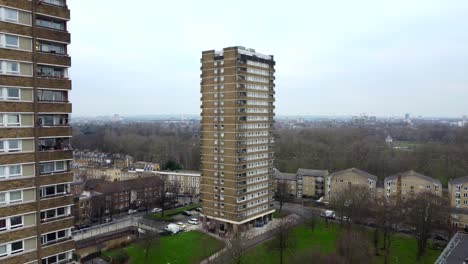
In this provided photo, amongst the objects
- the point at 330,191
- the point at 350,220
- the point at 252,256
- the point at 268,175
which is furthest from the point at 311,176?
the point at 252,256

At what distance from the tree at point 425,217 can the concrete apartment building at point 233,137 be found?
2014 cm

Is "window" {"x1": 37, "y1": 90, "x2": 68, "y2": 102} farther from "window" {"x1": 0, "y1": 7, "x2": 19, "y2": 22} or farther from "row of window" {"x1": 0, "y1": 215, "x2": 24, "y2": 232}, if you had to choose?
"row of window" {"x1": 0, "y1": 215, "x2": 24, "y2": 232}

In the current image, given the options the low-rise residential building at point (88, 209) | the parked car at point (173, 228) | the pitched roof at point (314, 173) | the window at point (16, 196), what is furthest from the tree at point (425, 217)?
the low-rise residential building at point (88, 209)

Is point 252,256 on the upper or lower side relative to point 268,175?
lower

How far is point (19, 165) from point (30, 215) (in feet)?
8.82

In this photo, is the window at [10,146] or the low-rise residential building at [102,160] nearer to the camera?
the window at [10,146]

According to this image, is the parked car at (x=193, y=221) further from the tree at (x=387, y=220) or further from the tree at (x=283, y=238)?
the tree at (x=387, y=220)

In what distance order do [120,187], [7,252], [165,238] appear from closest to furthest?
[7,252] < [165,238] < [120,187]

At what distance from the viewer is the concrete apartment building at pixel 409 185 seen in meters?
58.2

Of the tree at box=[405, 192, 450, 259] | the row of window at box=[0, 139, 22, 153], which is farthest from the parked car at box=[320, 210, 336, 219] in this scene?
the row of window at box=[0, 139, 22, 153]

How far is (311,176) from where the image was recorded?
69.8 meters

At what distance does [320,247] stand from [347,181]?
26.4 meters

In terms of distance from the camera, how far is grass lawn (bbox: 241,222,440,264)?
3984 centimetres

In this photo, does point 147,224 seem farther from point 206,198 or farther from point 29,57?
point 29,57
